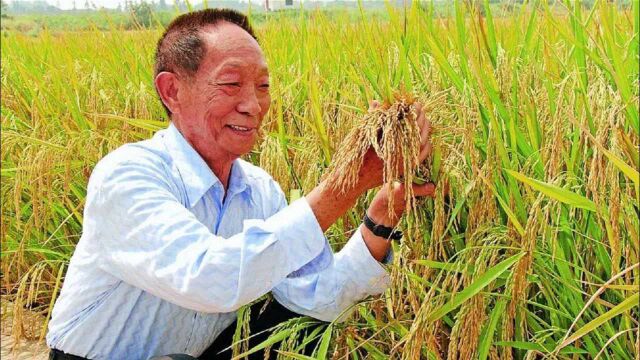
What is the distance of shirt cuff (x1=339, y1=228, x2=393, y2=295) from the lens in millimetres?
2113

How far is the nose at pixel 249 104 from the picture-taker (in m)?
2.08

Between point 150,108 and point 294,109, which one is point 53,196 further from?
point 294,109

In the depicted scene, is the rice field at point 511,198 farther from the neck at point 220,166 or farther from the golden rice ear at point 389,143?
the neck at point 220,166

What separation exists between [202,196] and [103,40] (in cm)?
242

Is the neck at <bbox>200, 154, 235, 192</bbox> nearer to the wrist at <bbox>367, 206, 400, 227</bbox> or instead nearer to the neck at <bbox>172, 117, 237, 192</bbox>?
the neck at <bbox>172, 117, 237, 192</bbox>

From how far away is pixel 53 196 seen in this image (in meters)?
3.47

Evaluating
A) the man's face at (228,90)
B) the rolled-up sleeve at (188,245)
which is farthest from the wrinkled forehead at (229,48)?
the rolled-up sleeve at (188,245)

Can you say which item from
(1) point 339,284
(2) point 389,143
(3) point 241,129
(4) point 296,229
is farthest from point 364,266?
(2) point 389,143

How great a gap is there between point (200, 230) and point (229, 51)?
514 mm

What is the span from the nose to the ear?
0.68 ft

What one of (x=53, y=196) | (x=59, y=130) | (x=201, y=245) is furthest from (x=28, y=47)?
(x=201, y=245)

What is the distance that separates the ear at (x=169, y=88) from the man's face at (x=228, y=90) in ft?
0.11

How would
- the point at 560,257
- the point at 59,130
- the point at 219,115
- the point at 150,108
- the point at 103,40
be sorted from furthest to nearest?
the point at 103,40 → the point at 59,130 → the point at 150,108 → the point at 219,115 → the point at 560,257

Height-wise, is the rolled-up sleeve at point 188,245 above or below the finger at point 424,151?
below
